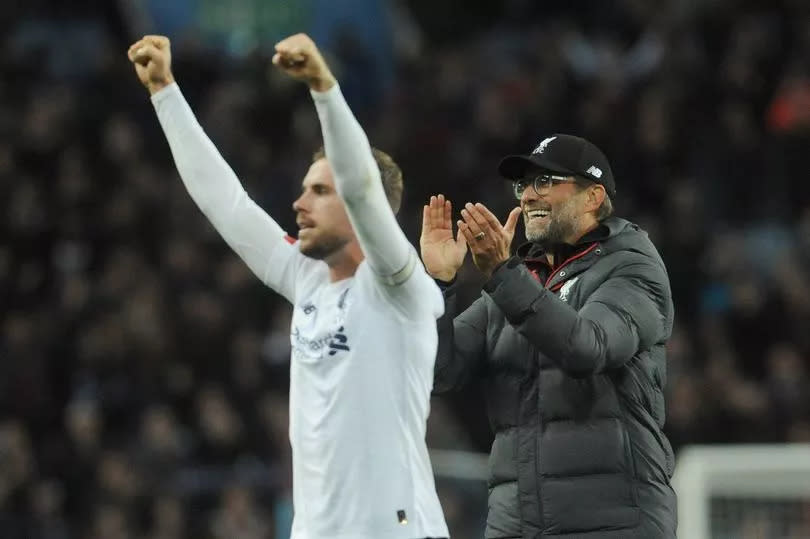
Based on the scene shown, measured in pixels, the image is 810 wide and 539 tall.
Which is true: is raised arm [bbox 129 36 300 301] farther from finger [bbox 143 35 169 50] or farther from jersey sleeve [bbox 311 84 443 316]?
jersey sleeve [bbox 311 84 443 316]

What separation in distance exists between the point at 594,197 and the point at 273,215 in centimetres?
735

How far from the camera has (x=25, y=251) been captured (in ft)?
41.6

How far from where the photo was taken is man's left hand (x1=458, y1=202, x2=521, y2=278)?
489cm

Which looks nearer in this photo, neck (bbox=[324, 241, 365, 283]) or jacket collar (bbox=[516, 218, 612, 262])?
neck (bbox=[324, 241, 365, 283])

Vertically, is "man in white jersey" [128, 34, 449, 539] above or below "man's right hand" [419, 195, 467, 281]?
below

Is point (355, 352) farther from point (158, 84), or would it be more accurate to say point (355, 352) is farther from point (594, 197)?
point (594, 197)

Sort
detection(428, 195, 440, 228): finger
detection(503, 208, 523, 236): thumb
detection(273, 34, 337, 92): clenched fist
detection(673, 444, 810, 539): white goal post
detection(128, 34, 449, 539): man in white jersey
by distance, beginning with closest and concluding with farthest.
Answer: detection(273, 34, 337, 92): clenched fist
detection(128, 34, 449, 539): man in white jersey
detection(503, 208, 523, 236): thumb
detection(428, 195, 440, 228): finger
detection(673, 444, 810, 539): white goal post

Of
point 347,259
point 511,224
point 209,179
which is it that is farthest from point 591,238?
point 209,179

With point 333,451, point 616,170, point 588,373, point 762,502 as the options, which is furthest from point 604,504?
point 616,170

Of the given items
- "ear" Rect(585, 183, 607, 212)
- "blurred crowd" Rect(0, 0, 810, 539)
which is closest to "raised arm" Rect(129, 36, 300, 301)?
"ear" Rect(585, 183, 607, 212)

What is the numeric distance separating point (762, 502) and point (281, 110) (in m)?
6.25

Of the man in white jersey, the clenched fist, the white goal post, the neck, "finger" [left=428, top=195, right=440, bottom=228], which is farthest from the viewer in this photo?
the white goal post

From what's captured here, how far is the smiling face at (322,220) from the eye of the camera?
4.54 meters

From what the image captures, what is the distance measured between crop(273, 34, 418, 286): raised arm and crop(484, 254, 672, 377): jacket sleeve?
66 centimetres
